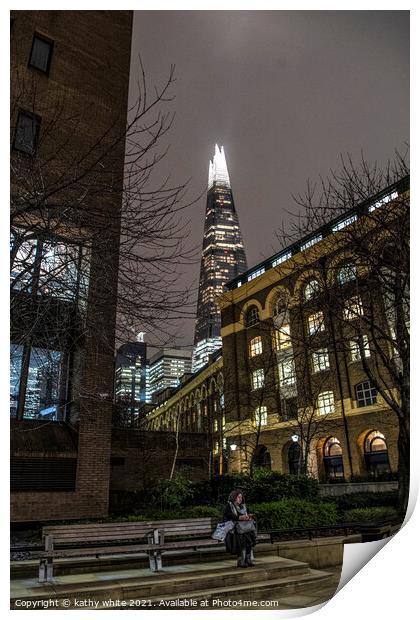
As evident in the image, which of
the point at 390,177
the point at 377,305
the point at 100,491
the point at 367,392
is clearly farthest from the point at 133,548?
the point at 367,392

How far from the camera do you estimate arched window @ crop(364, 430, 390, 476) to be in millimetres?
18891

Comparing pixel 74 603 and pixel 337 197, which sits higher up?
pixel 337 197

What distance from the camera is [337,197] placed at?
682cm

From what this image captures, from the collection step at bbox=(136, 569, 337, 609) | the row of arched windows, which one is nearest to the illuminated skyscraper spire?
step at bbox=(136, 569, 337, 609)

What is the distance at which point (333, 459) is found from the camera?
A: 22.0m

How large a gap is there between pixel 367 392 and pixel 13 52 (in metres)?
17.9

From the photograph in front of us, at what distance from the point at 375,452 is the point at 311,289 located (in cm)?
1407

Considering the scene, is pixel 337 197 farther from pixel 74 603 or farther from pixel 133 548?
pixel 74 603

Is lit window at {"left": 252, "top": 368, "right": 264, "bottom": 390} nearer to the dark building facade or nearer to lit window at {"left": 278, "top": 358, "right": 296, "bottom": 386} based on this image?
lit window at {"left": 278, "top": 358, "right": 296, "bottom": 386}

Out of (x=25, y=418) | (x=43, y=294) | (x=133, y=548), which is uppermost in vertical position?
(x=43, y=294)

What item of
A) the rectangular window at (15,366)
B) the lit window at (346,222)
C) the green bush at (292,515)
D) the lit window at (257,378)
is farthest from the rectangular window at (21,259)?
the lit window at (257,378)

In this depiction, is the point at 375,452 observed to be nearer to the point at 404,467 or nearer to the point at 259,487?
the point at 259,487

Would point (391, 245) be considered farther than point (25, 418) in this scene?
No
